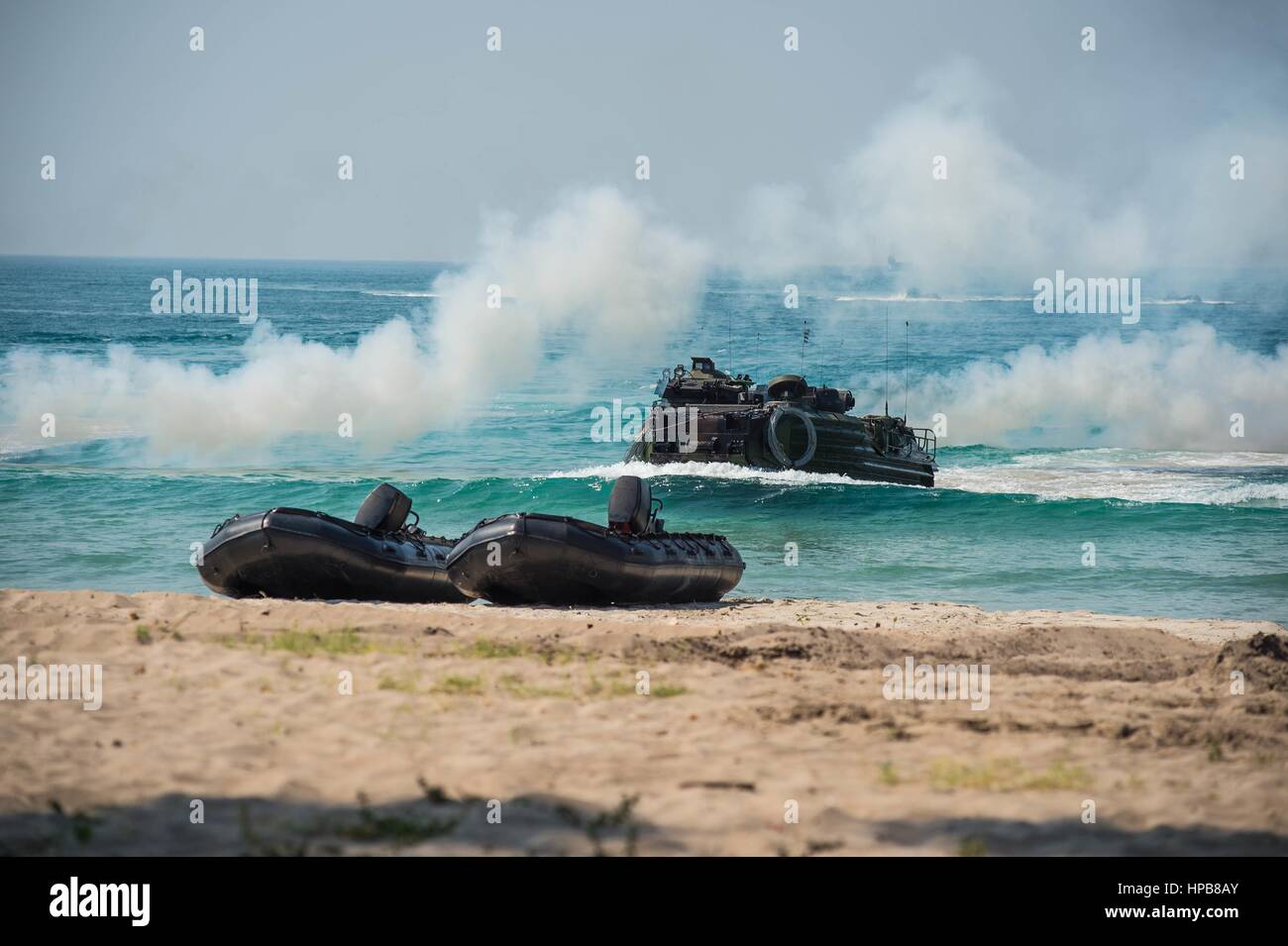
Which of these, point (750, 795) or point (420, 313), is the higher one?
point (420, 313)

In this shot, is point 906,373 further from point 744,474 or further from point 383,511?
point 383,511

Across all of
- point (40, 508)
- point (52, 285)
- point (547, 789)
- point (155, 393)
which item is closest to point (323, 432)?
point (155, 393)

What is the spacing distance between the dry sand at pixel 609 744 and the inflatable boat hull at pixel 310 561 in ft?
10.8

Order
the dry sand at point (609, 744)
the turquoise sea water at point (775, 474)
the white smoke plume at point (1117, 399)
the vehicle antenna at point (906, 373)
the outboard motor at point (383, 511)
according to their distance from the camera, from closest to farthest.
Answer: the dry sand at point (609, 744) < the outboard motor at point (383, 511) < the turquoise sea water at point (775, 474) < the white smoke plume at point (1117, 399) < the vehicle antenna at point (906, 373)

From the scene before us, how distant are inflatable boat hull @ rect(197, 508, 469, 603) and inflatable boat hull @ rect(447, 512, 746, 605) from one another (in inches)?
31.9

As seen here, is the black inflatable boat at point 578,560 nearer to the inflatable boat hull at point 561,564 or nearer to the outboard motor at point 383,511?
the inflatable boat hull at point 561,564

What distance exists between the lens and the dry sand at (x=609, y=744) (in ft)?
26.2

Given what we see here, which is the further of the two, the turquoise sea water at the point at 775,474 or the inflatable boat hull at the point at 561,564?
the turquoise sea water at the point at 775,474

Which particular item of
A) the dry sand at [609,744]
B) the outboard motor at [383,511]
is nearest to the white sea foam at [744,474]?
the outboard motor at [383,511]

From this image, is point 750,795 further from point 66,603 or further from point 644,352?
point 644,352

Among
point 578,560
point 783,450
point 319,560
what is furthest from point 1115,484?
point 319,560

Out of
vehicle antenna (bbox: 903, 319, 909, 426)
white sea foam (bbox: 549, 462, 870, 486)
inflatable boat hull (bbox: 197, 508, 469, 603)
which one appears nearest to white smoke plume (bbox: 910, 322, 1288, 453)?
vehicle antenna (bbox: 903, 319, 909, 426)

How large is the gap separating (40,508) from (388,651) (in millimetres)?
22380
